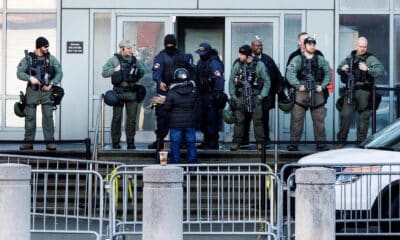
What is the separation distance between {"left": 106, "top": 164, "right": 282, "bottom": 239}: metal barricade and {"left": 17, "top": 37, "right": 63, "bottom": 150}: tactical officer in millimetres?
5082

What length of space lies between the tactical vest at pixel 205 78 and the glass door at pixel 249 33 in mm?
2792

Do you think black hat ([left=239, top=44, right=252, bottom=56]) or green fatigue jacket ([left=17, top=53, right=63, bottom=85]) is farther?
black hat ([left=239, top=44, right=252, bottom=56])

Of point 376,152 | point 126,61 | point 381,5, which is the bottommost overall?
point 376,152

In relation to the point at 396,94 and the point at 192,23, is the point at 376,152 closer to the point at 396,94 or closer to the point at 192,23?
the point at 396,94

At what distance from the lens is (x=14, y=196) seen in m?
11.6

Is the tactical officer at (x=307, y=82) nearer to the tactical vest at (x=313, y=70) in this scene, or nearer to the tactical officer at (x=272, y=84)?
the tactical vest at (x=313, y=70)

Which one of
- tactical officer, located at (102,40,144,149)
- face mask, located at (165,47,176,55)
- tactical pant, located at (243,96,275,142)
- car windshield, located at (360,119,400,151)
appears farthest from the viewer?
tactical pant, located at (243,96,275,142)

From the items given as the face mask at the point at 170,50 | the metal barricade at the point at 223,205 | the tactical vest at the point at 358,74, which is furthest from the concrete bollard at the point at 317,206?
the tactical vest at the point at 358,74

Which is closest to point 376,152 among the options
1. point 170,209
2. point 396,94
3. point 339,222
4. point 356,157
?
point 356,157

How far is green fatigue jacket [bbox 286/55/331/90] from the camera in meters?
18.0

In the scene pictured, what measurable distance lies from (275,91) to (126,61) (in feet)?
8.78

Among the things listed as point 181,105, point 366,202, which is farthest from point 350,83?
point 366,202

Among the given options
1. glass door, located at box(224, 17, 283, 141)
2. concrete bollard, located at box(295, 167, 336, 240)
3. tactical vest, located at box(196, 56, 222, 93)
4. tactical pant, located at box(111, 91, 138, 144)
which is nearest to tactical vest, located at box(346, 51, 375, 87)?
tactical vest, located at box(196, 56, 222, 93)

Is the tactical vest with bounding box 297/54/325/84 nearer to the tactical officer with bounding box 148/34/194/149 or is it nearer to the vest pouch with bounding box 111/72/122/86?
the tactical officer with bounding box 148/34/194/149
